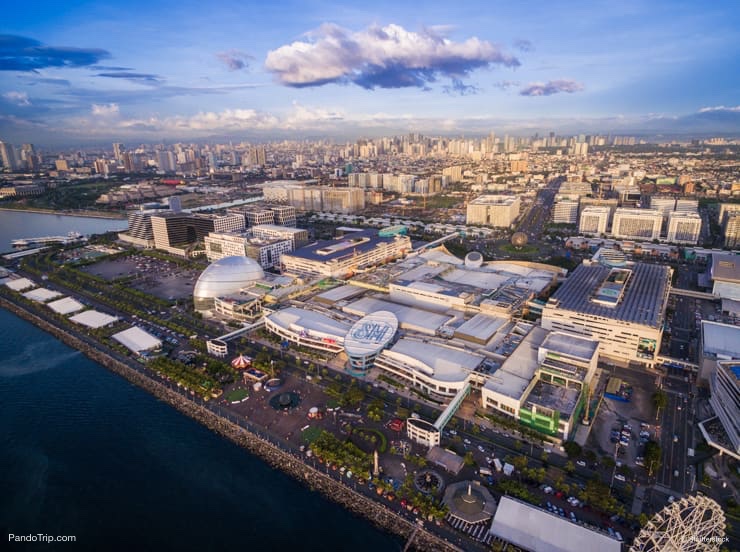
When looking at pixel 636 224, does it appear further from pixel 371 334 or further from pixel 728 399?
pixel 371 334

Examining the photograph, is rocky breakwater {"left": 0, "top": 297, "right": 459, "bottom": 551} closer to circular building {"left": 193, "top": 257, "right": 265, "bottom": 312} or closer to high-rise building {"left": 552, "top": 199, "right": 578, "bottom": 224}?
circular building {"left": 193, "top": 257, "right": 265, "bottom": 312}

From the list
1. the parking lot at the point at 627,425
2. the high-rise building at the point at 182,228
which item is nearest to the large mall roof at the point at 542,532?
the parking lot at the point at 627,425

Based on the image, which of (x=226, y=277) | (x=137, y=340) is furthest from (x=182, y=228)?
(x=137, y=340)

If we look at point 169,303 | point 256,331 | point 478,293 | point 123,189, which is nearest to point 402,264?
point 478,293

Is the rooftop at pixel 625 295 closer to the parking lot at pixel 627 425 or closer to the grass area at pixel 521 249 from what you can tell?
the parking lot at pixel 627 425


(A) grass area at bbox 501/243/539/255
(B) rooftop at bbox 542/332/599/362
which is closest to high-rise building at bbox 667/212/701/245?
(A) grass area at bbox 501/243/539/255

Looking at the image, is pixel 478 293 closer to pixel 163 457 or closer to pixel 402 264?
pixel 402 264
